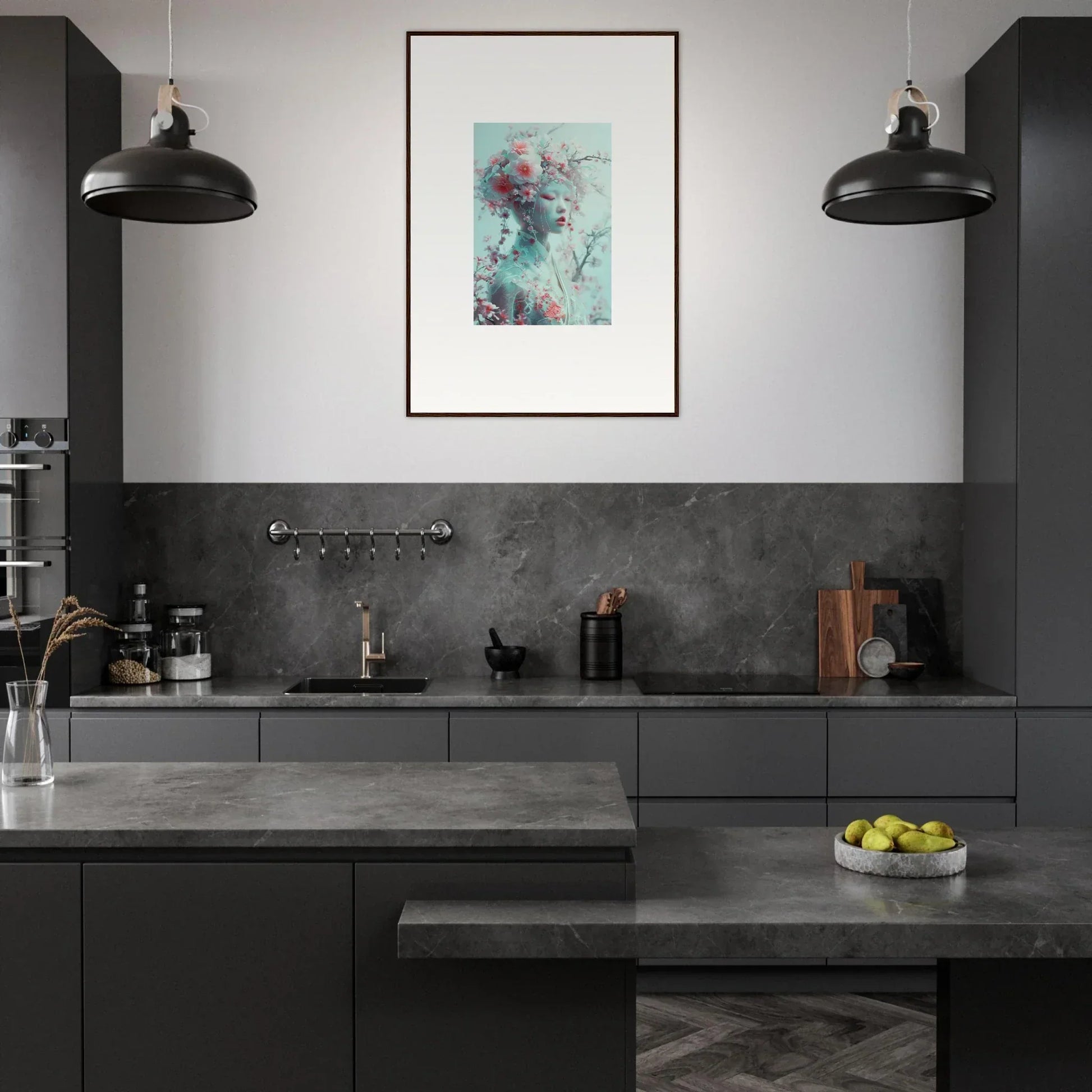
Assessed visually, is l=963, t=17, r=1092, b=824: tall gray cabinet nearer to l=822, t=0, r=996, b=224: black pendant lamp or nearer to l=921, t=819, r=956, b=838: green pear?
l=822, t=0, r=996, b=224: black pendant lamp

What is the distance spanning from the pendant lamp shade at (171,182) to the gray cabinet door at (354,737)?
1866mm

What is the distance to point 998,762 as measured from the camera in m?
3.88

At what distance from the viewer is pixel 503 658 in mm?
4312

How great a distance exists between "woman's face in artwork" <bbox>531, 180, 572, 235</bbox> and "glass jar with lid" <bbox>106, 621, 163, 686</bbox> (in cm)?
223

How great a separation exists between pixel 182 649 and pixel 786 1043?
102 inches

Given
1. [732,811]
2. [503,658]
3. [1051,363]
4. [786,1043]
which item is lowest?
[786,1043]

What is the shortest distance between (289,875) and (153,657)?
2409 mm

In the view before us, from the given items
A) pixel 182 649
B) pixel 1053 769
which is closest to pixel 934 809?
pixel 1053 769

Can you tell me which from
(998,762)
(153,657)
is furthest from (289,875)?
(998,762)

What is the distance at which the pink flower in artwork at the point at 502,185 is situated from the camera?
4.53 m

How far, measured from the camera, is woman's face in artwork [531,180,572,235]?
452 centimetres

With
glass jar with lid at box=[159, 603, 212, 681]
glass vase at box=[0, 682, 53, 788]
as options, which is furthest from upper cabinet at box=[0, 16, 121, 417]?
glass vase at box=[0, 682, 53, 788]

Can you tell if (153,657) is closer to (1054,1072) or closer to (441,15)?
(441,15)

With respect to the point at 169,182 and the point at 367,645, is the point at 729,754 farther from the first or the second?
the point at 169,182
